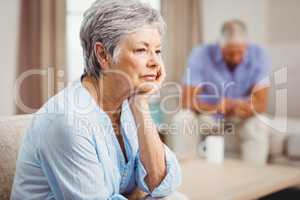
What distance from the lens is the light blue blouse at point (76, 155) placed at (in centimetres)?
77

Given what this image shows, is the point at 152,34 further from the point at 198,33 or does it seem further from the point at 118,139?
the point at 198,33

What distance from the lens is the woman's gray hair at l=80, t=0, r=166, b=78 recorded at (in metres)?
0.79

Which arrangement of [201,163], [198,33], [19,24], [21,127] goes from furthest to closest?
[198,33] → [201,163] → [19,24] → [21,127]

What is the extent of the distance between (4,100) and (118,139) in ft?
1.28

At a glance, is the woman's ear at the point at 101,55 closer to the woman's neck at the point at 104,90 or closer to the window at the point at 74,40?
the woman's neck at the point at 104,90

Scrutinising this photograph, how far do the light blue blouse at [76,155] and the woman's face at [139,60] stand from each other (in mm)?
57

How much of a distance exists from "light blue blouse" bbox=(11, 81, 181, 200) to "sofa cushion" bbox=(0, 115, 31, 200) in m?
0.05

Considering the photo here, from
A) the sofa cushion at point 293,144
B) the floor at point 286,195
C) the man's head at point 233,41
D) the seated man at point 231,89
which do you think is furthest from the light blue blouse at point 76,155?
the man's head at point 233,41

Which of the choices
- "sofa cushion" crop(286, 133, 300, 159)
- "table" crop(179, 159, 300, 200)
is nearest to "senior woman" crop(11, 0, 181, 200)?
"table" crop(179, 159, 300, 200)

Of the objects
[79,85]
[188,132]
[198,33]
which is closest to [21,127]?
[79,85]

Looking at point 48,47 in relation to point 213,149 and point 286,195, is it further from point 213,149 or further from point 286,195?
point 286,195

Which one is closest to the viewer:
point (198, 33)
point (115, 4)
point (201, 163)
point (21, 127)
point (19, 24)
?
point (115, 4)

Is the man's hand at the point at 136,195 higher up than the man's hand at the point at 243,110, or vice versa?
the man's hand at the point at 243,110

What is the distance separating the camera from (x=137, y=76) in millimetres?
827
